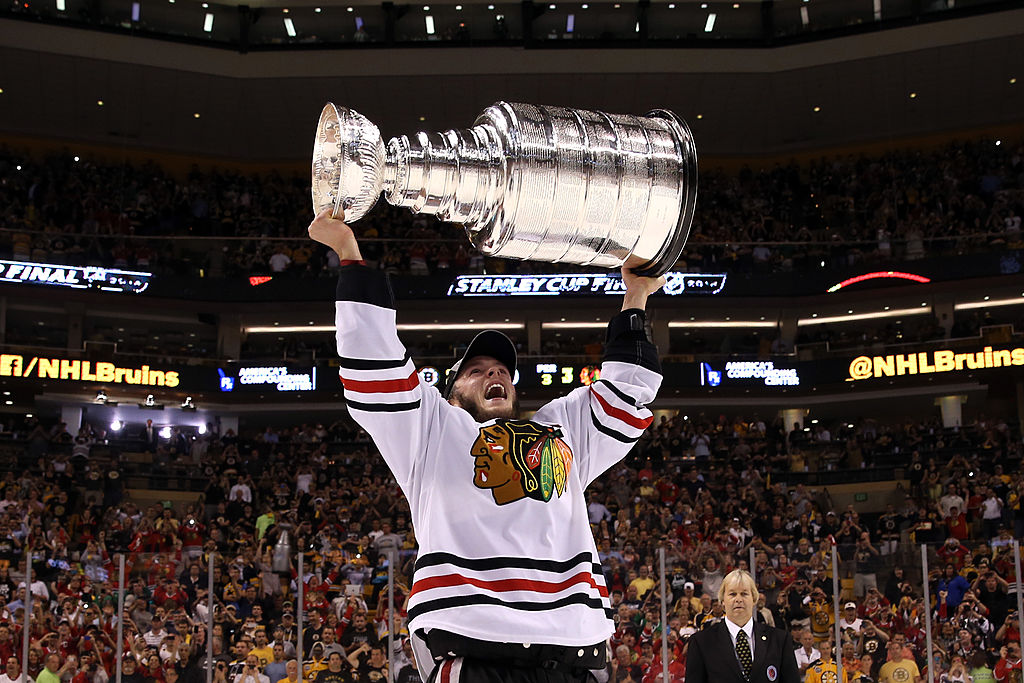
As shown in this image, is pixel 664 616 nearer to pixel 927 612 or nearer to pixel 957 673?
pixel 927 612

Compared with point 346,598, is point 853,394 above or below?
above

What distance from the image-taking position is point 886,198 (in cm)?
2470

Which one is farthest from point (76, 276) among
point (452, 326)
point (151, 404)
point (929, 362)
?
point (929, 362)

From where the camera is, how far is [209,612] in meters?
8.38

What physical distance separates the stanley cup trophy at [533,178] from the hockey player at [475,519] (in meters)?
0.16

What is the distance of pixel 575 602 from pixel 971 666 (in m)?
6.54

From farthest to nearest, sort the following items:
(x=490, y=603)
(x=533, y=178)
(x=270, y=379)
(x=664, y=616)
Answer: (x=270, y=379) → (x=664, y=616) → (x=533, y=178) → (x=490, y=603)

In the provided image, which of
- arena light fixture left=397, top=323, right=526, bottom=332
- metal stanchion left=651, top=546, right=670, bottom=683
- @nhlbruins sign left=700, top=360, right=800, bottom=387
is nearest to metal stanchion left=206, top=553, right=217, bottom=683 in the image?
metal stanchion left=651, top=546, right=670, bottom=683

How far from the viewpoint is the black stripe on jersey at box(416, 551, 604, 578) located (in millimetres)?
2570

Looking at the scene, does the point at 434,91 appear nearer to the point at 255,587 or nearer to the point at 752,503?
the point at 752,503

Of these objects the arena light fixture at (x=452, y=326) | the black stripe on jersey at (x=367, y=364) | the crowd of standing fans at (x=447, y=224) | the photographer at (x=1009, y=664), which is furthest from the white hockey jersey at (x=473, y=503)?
the arena light fixture at (x=452, y=326)

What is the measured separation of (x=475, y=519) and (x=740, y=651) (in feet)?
8.27

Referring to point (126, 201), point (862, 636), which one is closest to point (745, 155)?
point (126, 201)

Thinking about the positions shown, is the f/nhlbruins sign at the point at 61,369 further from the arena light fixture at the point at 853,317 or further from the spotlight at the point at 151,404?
the arena light fixture at the point at 853,317
